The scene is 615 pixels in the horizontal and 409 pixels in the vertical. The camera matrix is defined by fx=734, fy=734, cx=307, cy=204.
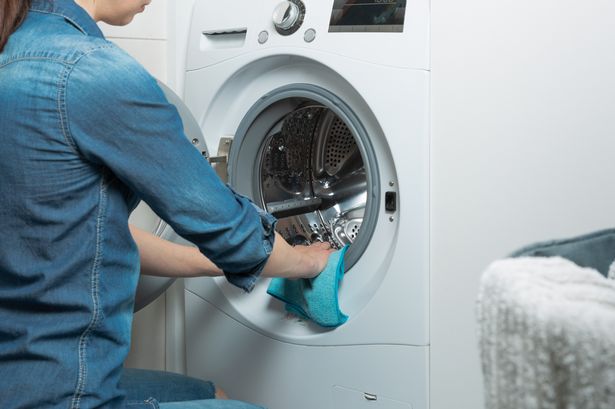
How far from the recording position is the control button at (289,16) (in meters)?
1.36

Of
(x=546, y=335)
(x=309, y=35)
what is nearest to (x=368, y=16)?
(x=309, y=35)

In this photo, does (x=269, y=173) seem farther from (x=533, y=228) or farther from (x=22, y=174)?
(x=22, y=174)

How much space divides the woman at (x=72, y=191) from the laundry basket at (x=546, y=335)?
50 cm

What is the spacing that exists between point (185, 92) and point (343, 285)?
578 millimetres

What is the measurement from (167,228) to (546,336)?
1164 millimetres

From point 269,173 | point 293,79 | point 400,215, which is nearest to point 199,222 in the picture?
point 400,215

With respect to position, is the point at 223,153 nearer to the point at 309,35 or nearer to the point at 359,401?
the point at 309,35

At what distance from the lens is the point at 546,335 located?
0.41 m

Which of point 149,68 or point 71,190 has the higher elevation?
point 149,68

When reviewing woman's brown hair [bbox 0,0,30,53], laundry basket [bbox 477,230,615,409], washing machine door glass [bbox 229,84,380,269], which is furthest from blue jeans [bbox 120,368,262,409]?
laundry basket [bbox 477,230,615,409]

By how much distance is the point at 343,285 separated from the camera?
4.49ft

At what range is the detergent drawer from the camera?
128 centimetres

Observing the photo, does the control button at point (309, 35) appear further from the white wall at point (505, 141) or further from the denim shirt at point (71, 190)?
the denim shirt at point (71, 190)

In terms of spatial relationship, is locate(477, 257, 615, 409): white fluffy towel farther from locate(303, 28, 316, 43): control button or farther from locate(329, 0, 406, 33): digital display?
locate(303, 28, 316, 43): control button
